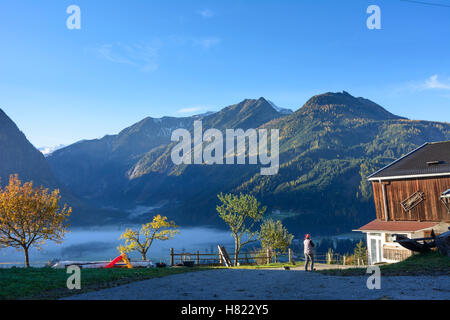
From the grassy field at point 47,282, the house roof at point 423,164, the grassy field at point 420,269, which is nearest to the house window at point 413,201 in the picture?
the house roof at point 423,164

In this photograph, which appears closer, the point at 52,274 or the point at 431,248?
the point at 52,274

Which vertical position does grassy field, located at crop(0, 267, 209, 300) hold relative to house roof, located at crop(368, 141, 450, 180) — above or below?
below

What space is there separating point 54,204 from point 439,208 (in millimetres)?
40982

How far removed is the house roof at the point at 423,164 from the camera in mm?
34925

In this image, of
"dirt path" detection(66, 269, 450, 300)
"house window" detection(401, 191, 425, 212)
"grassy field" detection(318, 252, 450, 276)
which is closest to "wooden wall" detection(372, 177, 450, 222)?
"house window" detection(401, 191, 425, 212)

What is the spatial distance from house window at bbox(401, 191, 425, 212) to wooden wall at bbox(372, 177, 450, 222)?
0.25 meters

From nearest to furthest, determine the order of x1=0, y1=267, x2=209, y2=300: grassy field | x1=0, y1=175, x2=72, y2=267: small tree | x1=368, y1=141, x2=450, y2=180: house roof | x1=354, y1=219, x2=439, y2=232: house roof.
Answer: x1=0, y1=267, x2=209, y2=300: grassy field, x1=354, y1=219, x2=439, y2=232: house roof, x1=368, y1=141, x2=450, y2=180: house roof, x1=0, y1=175, x2=72, y2=267: small tree

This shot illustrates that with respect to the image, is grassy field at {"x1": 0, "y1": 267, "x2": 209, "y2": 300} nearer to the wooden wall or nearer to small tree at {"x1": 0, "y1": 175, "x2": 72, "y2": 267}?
small tree at {"x1": 0, "y1": 175, "x2": 72, "y2": 267}

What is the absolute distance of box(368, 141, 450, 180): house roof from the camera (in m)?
34.9

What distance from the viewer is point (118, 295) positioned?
14.0 m

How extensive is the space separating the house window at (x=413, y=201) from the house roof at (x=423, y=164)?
185 centimetres

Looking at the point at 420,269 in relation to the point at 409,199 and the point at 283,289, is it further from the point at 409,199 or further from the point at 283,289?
the point at 409,199
